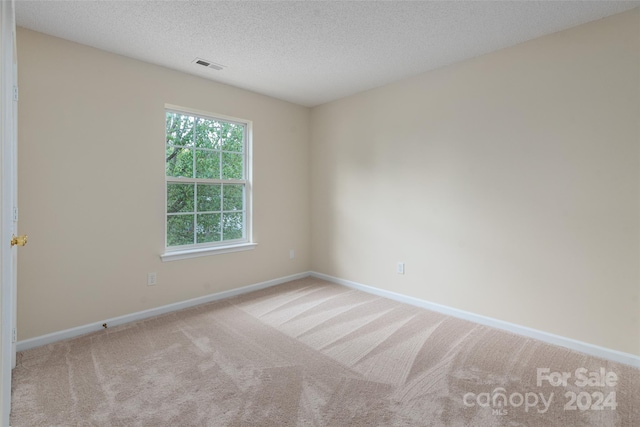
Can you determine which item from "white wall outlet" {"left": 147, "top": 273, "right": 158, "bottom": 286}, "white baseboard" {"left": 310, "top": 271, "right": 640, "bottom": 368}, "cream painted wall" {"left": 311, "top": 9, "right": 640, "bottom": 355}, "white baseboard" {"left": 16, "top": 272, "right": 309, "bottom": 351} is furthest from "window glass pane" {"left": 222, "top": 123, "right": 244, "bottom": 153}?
"white baseboard" {"left": 310, "top": 271, "right": 640, "bottom": 368}

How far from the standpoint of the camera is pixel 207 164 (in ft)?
11.6

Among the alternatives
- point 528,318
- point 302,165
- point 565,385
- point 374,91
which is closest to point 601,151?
point 528,318

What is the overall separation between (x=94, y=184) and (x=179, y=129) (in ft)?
3.30

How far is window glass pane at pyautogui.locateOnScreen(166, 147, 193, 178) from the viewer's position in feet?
10.7

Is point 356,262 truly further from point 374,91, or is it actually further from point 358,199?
point 374,91

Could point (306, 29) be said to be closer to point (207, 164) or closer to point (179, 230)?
point (207, 164)

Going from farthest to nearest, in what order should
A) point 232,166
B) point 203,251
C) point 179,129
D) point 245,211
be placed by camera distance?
point 245,211 < point 232,166 < point 203,251 < point 179,129

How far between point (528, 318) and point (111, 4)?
4.04 m

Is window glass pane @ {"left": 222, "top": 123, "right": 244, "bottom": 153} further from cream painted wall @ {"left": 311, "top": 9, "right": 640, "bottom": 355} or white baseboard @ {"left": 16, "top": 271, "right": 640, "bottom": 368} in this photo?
white baseboard @ {"left": 16, "top": 271, "right": 640, "bottom": 368}

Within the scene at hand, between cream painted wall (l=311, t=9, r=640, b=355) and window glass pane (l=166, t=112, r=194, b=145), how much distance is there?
1.98 metres

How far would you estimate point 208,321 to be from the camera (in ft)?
9.70

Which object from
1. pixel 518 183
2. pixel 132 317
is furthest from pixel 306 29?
pixel 132 317

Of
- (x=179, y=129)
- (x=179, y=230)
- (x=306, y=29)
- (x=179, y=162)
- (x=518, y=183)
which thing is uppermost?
(x=306, y=29)

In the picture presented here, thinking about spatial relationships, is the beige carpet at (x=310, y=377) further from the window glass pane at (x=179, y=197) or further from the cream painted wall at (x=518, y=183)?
the window glass pane at (x=179, y=197)
